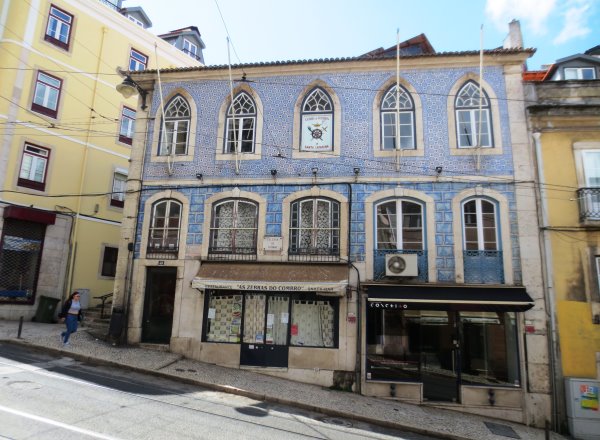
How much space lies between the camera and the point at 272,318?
11469 mm

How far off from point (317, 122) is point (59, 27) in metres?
13.4

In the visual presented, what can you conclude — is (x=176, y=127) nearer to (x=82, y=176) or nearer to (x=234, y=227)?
(x=234, y=227)

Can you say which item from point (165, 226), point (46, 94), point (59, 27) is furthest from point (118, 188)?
point (165, 226)

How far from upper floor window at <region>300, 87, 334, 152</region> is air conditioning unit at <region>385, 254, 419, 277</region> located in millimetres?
3829

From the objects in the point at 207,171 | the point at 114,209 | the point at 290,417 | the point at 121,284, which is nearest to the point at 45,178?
the point at 114,209

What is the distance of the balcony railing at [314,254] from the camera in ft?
37.6

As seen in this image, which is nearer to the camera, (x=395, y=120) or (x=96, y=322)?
(x=395, y=120)

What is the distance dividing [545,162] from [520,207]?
152 centimetres

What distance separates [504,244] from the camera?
1074cm

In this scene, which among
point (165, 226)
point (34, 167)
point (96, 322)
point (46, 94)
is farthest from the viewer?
point (46, 94)

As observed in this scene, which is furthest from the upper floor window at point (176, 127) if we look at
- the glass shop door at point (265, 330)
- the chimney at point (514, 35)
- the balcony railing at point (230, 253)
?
the chimney at point (514, 35)

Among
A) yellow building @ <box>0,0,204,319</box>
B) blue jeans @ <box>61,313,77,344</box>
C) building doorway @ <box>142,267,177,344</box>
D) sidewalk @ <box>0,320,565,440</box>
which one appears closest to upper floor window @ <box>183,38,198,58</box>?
yellow building @ <box>0,0,204,319</box>

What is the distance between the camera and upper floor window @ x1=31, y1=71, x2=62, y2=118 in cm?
1650

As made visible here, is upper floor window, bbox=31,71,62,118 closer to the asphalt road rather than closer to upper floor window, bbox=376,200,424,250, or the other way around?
the asphalt road
